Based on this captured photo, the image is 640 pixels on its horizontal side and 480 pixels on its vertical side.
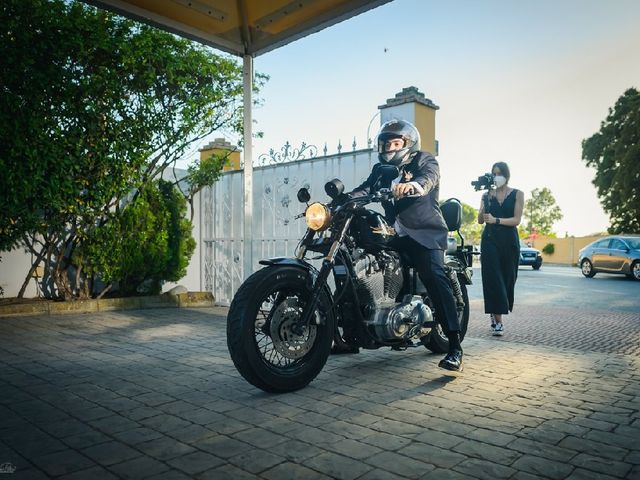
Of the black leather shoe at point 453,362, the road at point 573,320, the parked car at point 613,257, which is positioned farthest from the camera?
the parked car at point 613,257

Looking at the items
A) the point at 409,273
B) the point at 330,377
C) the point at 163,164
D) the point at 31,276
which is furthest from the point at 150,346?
the point at 163,164

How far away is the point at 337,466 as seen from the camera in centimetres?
236

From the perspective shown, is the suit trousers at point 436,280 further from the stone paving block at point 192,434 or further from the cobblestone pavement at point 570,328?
the stone paving block at point 192,434

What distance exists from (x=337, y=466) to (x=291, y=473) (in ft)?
0.73

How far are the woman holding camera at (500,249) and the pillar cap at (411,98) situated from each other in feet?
3.79

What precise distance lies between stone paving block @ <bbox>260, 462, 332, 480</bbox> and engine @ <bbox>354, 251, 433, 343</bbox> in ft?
5.28

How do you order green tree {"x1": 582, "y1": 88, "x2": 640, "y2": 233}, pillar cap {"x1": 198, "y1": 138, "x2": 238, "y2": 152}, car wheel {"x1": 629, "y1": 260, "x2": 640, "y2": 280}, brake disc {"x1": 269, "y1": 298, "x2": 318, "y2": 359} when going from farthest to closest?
green tree {"x1": 582, "y1": 88, "x2": 640, "y2": 233} → car wheel {"x1": 629, "y1": 260, "x2": 640, "y2": 280} → pillar cap {"x1": 198, "y1": 138, "x2": 238, "y2": 152} → brake disc {"x1": 269, "y1": 298, "x2": 318, "y2": 359}

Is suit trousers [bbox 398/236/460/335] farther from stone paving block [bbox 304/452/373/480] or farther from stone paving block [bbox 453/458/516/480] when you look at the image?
stone paving block [bbox 304/452/373/480]

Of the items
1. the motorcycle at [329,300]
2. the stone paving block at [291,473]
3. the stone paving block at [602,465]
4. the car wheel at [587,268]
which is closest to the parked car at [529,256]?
the car wheel at [587,268]

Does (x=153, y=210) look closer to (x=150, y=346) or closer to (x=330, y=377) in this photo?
(x=150, y=346)

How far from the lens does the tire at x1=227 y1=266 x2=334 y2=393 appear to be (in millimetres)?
3281

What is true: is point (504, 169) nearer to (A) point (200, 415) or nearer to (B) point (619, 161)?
(A) point (200, 415)

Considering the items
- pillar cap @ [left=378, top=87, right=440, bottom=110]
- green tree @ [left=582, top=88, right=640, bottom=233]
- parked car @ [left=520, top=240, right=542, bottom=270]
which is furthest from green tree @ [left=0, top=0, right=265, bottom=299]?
green tree @ [left=582, top=88, right=640, bottom=233]

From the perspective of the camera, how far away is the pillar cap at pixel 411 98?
629 cm
